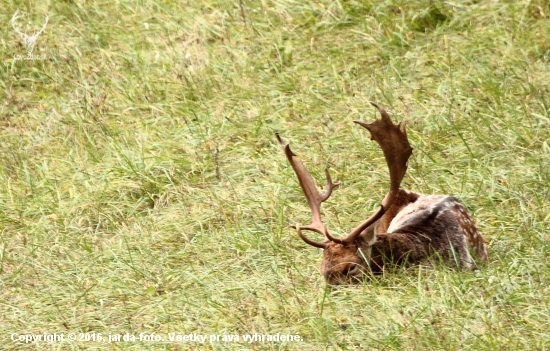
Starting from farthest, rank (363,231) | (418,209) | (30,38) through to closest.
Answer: (30,38), (418,209), (363,231)

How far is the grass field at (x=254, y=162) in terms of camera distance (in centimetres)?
474

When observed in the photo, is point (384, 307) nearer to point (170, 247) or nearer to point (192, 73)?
point (170, 247)

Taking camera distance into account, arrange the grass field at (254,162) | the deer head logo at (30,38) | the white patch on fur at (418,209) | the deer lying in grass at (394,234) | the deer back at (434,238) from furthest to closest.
A: the deer head logo at (30,38)
the white patch on fur at (418,209)
the deer back at (434,238)
the deer lying in grass at (394,234)
the grass field at (254,162)

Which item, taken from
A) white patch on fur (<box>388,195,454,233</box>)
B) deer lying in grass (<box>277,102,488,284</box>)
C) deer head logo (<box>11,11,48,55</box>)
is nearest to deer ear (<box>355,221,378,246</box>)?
deer lying in grass (<box>277,102,488,284</box>)

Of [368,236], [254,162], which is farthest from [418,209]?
[254,162]

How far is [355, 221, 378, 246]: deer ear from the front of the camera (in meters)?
4.88

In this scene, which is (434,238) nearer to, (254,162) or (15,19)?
(254,162)

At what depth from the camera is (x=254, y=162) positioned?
656 cm

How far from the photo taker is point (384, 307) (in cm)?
460

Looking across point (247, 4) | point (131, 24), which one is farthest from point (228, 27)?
point (131, 24)

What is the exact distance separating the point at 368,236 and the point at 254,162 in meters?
1.81

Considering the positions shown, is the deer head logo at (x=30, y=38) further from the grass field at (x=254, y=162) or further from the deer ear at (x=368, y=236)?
the deer ear at (x=368, y=236)

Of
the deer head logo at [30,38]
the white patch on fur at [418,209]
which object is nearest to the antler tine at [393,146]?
the white patch on fur at [418,209]

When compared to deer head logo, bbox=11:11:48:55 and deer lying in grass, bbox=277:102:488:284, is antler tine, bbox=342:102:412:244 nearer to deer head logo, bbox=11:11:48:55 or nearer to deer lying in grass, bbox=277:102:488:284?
deer lying in grass, bbox=277:102:488:284
